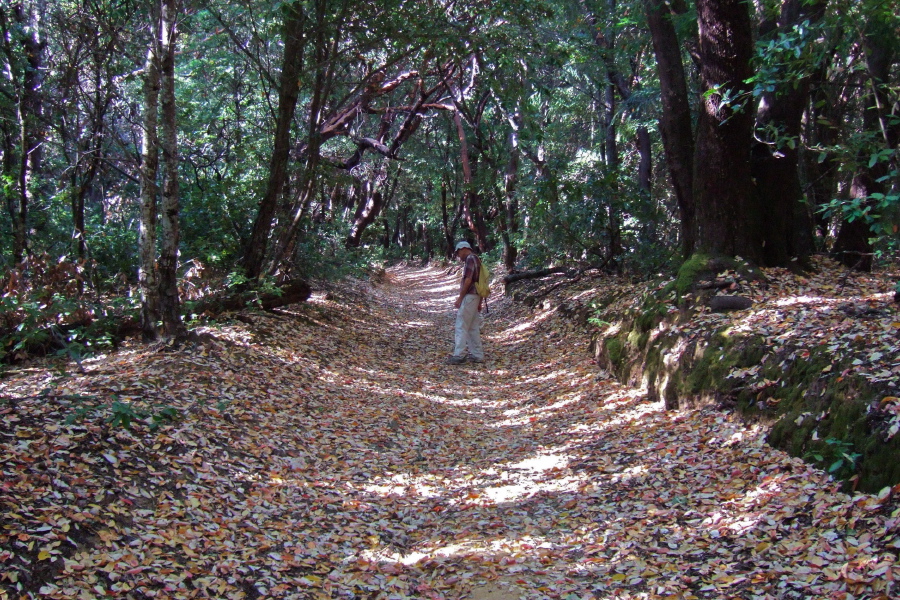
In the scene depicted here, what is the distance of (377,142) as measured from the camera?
16.2 m

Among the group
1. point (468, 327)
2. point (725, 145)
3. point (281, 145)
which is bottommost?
point (468, 327)

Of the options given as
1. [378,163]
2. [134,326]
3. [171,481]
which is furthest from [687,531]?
[378,163]

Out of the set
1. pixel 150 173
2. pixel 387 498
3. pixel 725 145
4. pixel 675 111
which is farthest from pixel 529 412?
pixel 150 173

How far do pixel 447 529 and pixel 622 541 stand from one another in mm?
1251

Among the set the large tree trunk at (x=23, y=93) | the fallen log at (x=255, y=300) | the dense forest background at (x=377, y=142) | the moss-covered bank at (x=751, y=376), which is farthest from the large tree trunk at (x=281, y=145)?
the moss-covered bank at (x=751, y=376)

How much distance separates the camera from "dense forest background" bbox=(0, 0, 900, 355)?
22.7 feet

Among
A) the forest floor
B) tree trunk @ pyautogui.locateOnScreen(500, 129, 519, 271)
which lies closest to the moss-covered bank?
the forest floor

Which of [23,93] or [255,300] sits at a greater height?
[23,93]

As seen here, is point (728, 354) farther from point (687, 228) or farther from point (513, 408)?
point (687, 228)

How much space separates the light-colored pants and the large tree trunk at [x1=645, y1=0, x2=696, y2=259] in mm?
3366

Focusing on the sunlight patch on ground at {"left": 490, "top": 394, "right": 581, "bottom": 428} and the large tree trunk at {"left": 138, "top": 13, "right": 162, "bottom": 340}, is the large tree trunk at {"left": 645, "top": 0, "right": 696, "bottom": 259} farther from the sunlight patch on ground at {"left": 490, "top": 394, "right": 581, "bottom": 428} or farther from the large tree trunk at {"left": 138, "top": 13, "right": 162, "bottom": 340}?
the large tree trunk at {"left": 138, "top": 13, "right": 162, "bottom": 340}

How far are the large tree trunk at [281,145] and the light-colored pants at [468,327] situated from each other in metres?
3.44

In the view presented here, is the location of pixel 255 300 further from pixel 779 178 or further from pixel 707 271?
pixel 779 178

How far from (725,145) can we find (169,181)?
659 centimetres
